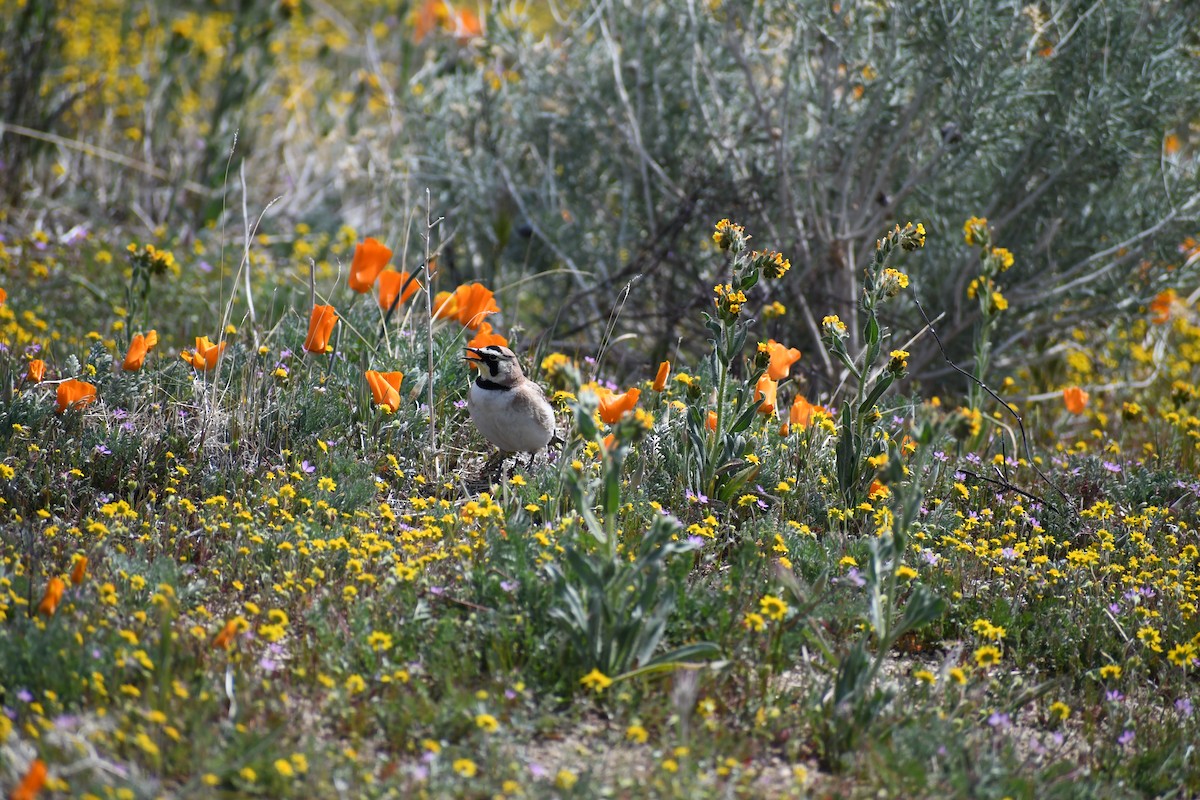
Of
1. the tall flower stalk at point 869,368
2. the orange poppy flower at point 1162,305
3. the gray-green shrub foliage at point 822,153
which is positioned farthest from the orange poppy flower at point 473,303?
the orange poppy flower at point 1162,305

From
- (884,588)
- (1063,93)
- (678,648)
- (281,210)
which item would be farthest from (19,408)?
(1063,93)

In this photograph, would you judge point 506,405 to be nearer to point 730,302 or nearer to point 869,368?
point 730,302

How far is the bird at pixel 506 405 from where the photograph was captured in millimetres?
3928

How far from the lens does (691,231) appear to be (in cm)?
620

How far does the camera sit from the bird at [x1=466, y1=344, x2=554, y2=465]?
3.93 metres

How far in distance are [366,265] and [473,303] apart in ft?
1.40

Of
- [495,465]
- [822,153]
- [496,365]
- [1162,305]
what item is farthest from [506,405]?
[1162,305]

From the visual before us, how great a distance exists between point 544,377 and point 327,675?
2.30 metres

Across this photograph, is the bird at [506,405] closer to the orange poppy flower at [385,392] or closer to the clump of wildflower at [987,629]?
the orange poppy flower at [385,392]

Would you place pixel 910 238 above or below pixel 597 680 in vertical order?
above

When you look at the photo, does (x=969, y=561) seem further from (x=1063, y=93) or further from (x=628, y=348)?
(x=1063, y=93)

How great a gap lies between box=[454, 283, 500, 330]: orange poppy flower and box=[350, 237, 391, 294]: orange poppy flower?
0.30m

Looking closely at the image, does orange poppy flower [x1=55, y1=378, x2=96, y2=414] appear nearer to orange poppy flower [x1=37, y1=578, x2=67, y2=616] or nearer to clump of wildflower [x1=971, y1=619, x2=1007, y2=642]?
orange poppy flower [x1=37, y1=578, x2=67, y2=616]

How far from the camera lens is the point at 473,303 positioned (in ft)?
14.9
